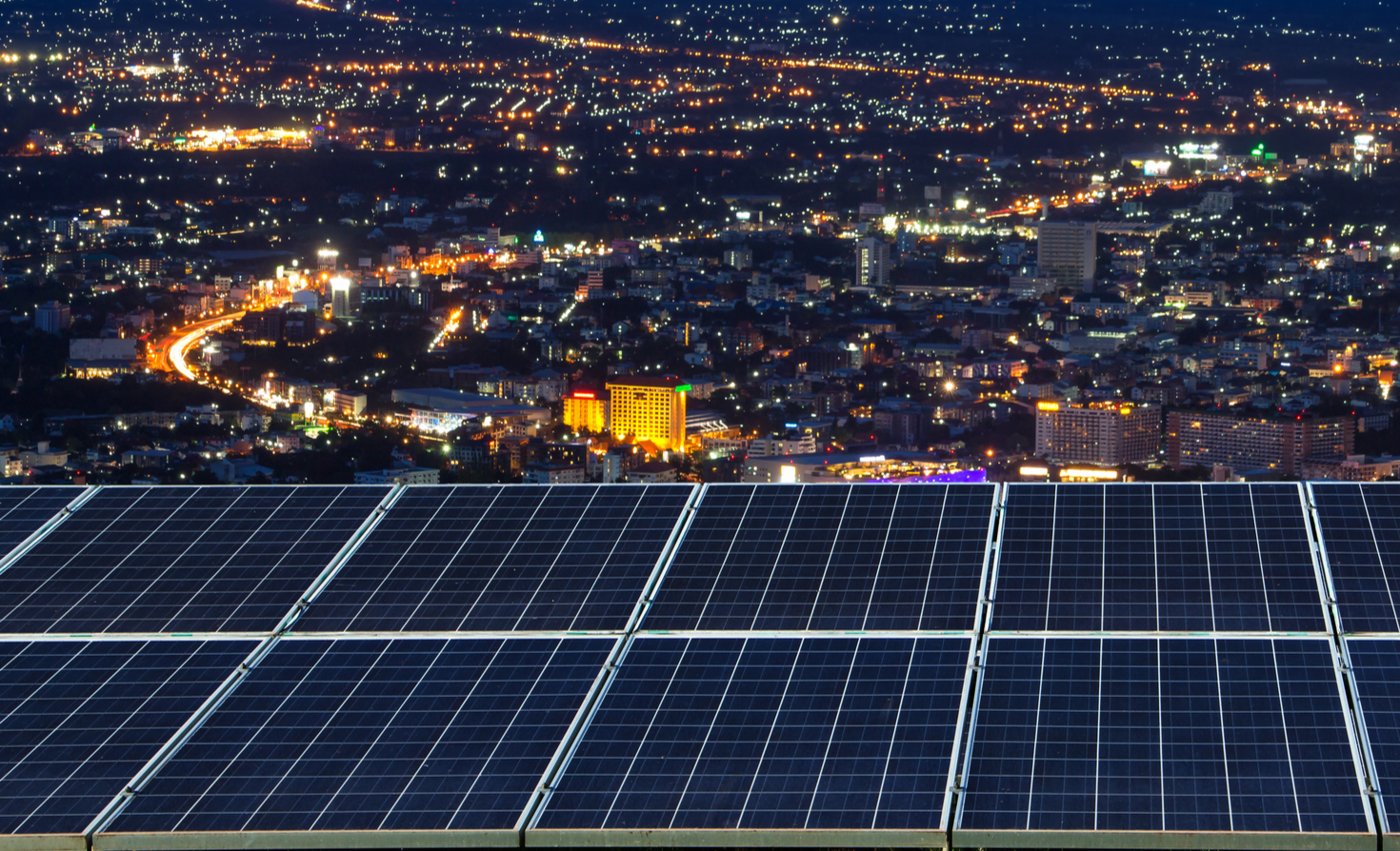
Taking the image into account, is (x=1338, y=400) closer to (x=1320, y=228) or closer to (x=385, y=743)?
(x=1320, y=228)

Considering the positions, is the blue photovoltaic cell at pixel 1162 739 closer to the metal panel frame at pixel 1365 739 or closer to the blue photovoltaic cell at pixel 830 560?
the metal panel frame at pixel 1365 739

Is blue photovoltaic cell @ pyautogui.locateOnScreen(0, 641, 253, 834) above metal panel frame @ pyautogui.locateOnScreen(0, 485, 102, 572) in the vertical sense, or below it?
below

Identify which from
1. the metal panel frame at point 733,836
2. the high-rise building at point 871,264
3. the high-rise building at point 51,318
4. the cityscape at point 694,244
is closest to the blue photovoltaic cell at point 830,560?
the metal panel frame at point 733,836

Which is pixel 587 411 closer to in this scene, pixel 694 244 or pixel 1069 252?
pixel 694 244

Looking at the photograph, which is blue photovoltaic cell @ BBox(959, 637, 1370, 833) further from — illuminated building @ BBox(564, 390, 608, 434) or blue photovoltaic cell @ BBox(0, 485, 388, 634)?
illuminated building @ BBox(564, 390, 608, 434)

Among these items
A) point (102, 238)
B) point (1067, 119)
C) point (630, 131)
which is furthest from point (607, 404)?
point (1067, 119)

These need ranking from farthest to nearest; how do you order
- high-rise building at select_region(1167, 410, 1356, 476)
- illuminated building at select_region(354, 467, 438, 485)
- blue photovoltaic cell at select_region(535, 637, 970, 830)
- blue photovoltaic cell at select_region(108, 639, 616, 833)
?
high-rise building at select_region(1167, 410, 1356, 476), illuminated building at select_region(354, 467, 438, 485), blue photovoltaic cell at select_region(108, 639, 616, 833), blue photovoltaic cell at select_region(535, 637, 970, 830)


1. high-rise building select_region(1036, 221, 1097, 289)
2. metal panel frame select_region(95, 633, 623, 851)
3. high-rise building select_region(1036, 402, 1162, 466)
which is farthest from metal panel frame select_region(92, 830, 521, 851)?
high-rise building select_region(1036, 221, 1097, 289)

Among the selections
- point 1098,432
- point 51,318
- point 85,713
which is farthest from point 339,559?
point 51,318
